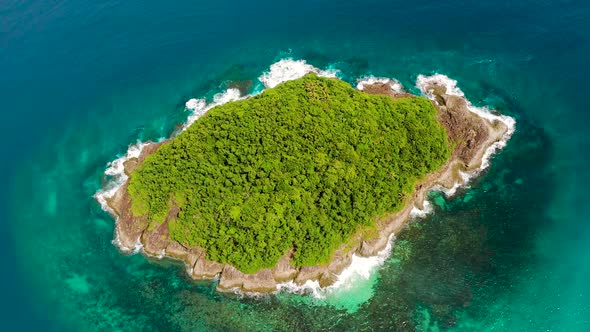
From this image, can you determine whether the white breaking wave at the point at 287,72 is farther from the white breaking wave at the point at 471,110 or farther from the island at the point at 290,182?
the white breaking wave at the point at 471,110

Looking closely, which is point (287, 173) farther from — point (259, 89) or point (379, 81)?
point (379, 81)

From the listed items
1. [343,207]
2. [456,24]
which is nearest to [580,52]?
[456,24]

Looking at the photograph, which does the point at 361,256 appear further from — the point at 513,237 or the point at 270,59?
the point at 270,59

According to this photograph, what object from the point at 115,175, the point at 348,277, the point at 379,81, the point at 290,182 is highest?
the point at 379,81

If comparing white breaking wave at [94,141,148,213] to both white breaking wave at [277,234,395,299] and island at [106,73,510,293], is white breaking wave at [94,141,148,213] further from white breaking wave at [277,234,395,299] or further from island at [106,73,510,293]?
white breaking wave at [277,234,395,299]

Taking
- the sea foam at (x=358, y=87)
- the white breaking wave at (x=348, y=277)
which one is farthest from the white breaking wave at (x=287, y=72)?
the white breaking wave at (x=348, y=277)

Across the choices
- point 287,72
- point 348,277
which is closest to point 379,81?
point 287,72

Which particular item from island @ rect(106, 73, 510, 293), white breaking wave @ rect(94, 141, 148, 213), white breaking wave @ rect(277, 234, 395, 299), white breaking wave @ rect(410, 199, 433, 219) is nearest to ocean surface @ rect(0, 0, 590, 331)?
white breaking wave @ rect(277, 234, 395, 299)
